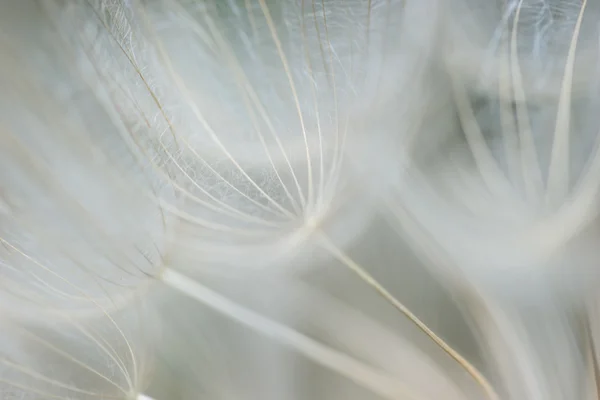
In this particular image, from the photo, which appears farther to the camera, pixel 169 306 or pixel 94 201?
pixel 169 306

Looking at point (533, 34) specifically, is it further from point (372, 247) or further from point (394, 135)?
point (372, 247)

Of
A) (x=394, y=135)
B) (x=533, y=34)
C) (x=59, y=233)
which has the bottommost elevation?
(x=59, y=233)

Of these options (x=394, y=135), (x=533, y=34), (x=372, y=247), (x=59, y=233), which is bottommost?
(x=59, y=233)

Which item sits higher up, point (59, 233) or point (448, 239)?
point (448, 239)

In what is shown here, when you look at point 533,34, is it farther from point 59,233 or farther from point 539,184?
point 59,233

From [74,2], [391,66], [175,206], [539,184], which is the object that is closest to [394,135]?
[391,66]

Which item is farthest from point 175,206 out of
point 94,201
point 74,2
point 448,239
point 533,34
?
point 533,34

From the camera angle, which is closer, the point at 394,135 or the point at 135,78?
the point at 135,78
